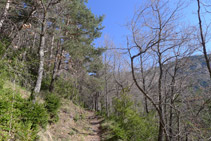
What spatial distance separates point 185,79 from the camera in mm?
8180

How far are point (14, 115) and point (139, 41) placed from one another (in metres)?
4.69

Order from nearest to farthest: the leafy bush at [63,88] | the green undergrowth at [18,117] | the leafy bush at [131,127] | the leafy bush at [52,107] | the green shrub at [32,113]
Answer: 1. the green undergrowth at [18,117]
2. the green shrub at [32,113]
3. the leafy bush at [52,107]
4. the leafy bush at [131,127]
5. the leafy bush at [63,88]

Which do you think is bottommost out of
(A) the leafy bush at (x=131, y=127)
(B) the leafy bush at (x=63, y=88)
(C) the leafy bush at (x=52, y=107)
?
(A) the leafy bush at (x=131, y=127)

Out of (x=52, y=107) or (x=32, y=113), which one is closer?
(x=32, y=113)

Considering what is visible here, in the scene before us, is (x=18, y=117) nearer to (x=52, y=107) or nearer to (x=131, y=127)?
(x=52, y=107)

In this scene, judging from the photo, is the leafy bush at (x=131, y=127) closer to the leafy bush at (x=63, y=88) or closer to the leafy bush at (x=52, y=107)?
the leafy bush at (x=52, y=107)

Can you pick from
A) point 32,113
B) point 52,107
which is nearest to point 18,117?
point 32,113

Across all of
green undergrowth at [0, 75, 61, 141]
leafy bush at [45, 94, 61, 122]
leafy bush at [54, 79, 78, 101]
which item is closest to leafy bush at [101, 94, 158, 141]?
leafy bush at [45, 94, 61, 122]

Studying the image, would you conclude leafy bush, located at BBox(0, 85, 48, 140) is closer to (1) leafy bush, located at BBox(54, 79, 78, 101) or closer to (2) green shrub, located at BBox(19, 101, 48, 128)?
(2) green shrub, located at BBox(19, 101, 48, 128)

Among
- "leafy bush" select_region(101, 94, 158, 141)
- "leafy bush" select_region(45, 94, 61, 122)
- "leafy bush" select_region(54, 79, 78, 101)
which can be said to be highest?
"leafy bush" select_region(54, 79, 78, 101)

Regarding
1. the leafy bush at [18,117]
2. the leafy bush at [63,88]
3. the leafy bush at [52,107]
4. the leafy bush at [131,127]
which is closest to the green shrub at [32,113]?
the leafy bush at [18,117]

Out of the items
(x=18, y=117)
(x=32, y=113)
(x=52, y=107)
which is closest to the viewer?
(x=18, y=117)

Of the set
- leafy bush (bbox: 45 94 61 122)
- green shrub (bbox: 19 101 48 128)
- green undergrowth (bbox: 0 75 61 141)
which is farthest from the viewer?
leafy bush (bbox: 45 94 61 122)

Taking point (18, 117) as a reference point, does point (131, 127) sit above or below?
below
